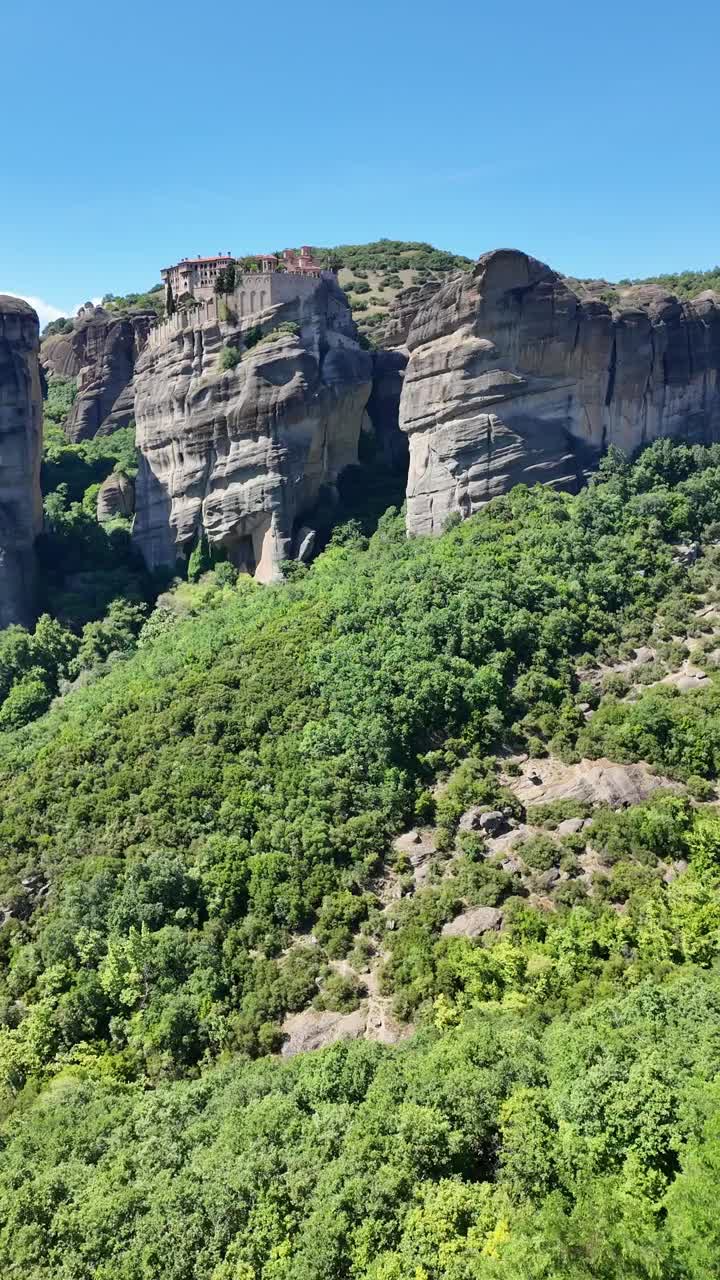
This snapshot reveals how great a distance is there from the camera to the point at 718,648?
3750 centimetres

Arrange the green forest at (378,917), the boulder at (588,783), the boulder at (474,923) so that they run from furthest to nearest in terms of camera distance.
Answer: the boulder at (588,783) → the boulder at (474,923) → the green forest at (378,917)

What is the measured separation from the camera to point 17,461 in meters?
58.7

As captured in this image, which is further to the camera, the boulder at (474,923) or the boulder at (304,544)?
the boulder at (304,544)

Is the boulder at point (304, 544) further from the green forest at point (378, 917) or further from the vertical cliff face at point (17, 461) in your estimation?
the vertical cliff face at point (17, 461)

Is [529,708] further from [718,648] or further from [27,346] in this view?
[27,346]

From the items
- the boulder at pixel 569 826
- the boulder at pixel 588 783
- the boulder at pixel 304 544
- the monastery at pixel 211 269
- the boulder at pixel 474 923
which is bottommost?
the boulder at pixel 474 923

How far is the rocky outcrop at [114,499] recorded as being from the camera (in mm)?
65812

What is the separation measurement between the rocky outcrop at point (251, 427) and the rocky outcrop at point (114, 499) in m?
4.68

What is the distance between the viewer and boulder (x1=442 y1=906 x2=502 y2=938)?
28.4 meters

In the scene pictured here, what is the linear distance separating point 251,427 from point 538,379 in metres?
16.4

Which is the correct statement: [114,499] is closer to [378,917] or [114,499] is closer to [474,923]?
[378,917]

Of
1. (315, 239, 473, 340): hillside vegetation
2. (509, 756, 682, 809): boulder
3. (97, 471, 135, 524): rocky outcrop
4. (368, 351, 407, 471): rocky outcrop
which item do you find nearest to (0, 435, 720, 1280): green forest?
(509, 756, 682, 809): boulder

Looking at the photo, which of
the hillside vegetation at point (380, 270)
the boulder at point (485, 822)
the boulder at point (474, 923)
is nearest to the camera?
the boulder at point (474, 923)

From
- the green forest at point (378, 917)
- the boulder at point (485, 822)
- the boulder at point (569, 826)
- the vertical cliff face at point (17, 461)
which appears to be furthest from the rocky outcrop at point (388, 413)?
the boulder at point (569, 826)
